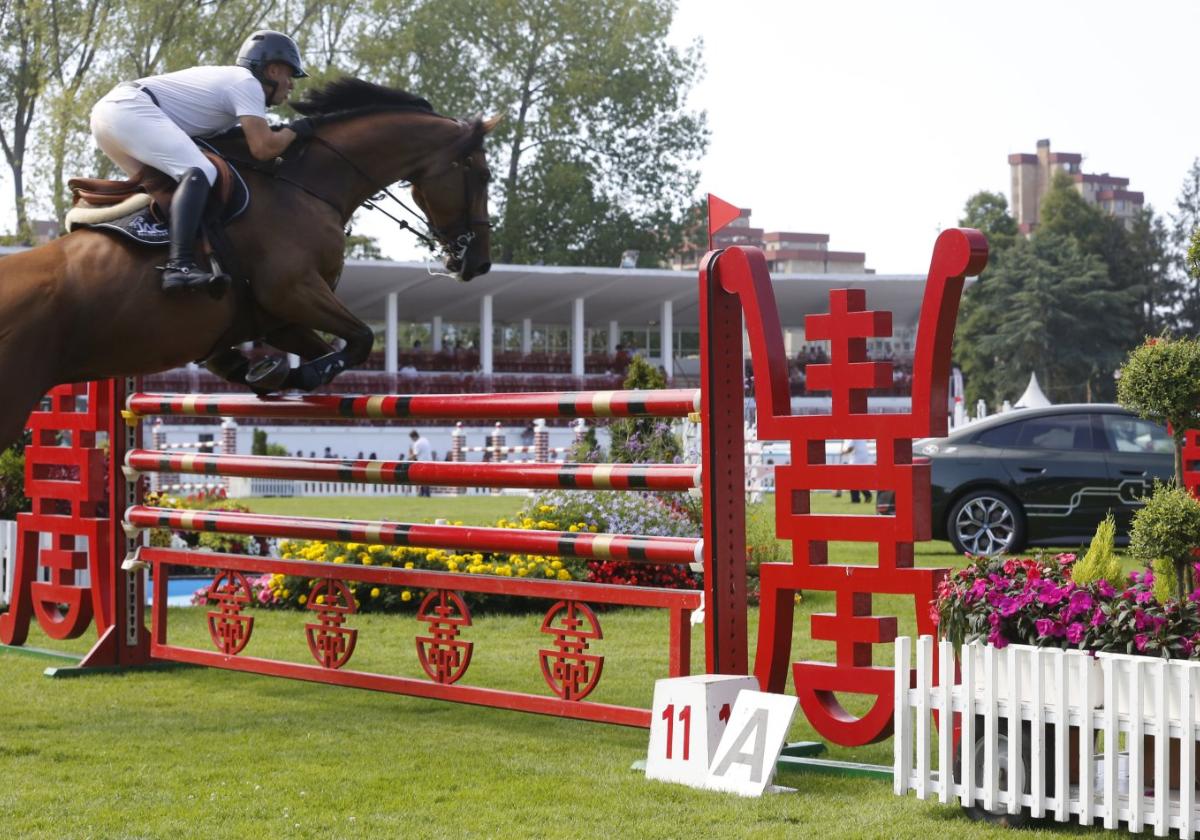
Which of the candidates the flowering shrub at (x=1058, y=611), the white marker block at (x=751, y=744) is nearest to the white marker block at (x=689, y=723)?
the white marker block at (x=751, y=744)

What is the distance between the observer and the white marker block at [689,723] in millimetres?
4582

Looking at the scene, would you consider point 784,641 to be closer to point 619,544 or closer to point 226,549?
point 619,544

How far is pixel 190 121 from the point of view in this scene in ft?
19.4

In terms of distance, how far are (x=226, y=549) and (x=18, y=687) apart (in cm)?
569

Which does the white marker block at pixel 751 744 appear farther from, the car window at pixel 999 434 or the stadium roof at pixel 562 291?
the stadium roof at pixel 562 291

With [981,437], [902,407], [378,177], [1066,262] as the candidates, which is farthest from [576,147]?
[378,177]

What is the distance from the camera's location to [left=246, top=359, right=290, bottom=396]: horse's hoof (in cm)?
588

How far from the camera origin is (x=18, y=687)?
269 inches

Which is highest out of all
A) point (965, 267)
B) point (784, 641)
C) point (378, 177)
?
point (378, 177)

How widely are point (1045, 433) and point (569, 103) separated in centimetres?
3928

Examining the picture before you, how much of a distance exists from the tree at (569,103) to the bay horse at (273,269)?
41.9 metres

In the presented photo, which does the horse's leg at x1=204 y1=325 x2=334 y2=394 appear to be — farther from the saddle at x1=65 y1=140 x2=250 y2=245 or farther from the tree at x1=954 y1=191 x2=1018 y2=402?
the tree at x1=954 y1=191 x2=1018 y2=402

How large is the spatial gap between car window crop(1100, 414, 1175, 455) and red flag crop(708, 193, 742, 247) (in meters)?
6.83

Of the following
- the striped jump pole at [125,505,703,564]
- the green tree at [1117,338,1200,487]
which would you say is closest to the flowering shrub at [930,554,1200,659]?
the green tree at [1117,338,1200,487]
